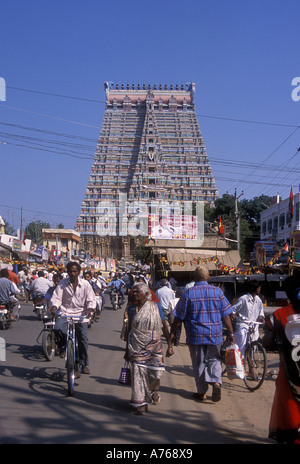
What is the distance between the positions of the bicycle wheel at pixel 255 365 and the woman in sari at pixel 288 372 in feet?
10.9

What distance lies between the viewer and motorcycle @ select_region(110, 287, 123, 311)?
23547mm

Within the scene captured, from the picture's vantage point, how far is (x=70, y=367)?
6.55 meters

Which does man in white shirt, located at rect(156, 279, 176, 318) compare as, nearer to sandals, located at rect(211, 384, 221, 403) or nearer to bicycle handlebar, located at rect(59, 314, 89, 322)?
bicycle handlebar, located at rect(59, 314, 89, 322)

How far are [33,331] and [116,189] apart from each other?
261 feet

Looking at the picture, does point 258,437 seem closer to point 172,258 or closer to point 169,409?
point 169,409

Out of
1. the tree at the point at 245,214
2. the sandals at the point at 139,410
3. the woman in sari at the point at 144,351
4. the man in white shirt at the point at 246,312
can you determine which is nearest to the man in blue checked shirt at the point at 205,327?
the woman in sari at the point at 144,351

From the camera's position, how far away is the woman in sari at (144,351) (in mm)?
5859

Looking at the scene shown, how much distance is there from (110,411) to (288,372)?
8.18ft

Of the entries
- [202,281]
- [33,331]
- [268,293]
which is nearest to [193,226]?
[268,293]

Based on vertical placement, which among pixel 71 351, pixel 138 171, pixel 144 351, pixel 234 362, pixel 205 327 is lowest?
pixel 234 362

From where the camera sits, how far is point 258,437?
5.11 meters

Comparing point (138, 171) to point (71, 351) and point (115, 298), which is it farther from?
point (71, 351)

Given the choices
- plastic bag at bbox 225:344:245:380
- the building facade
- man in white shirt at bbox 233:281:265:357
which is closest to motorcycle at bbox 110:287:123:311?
man in white shirt at bbox 233:281:265:357

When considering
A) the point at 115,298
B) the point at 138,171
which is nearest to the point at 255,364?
the point at 115,298
